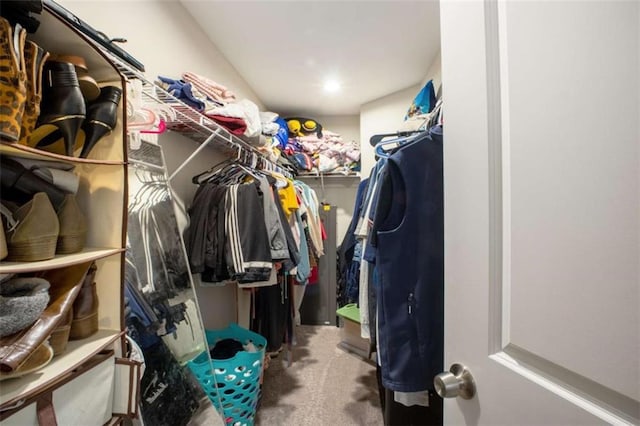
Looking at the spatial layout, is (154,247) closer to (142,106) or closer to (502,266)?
(142,106)

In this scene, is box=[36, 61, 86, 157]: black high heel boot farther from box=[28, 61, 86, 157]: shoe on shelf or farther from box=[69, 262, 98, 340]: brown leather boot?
box=[69, 262, 98, 340]: brown leather boot

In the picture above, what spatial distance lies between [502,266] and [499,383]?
21cm

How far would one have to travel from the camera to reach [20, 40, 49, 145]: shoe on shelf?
1.63 ft

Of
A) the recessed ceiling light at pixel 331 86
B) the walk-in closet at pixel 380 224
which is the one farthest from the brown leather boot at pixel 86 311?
the recessed ceiling light at pixel 331 86

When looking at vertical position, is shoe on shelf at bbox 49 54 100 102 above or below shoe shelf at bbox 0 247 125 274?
above

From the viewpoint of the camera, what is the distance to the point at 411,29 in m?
1.74

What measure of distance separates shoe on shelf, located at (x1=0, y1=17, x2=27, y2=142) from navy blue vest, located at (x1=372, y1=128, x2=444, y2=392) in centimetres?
89

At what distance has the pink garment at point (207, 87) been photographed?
1.40 m

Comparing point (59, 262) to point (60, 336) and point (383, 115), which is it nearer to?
point (60, 336)

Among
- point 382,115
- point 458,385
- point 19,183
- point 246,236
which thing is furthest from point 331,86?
point 458,385

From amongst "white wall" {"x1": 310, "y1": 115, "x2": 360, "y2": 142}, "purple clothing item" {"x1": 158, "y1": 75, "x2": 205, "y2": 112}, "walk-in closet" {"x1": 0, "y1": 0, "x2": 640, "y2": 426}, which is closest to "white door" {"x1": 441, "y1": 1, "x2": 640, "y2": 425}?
"walk-in closet" {"x1": 0, "y1": 0, "x2": 640, "y2": 426}

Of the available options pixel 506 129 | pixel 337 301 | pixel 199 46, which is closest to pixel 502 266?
pixel 506 129

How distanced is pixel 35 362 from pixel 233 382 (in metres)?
0.98

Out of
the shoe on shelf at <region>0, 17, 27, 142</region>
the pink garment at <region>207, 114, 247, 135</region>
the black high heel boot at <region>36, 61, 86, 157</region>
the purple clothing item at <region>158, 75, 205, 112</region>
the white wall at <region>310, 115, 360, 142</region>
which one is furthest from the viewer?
the white wall at <region>310, 115, 360, 142</region>
